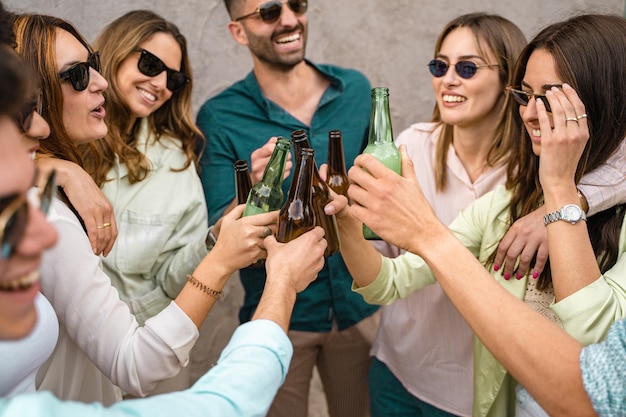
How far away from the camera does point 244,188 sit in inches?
83.3

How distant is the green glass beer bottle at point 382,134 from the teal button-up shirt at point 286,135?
877 millimetres

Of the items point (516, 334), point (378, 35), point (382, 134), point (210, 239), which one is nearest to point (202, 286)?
point (210, 239)

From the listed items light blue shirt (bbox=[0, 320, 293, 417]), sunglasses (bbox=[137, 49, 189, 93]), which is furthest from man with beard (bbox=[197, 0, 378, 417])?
light blue shirt (bbox=[0, 320, 293, 417])

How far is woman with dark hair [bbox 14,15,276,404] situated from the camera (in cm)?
166

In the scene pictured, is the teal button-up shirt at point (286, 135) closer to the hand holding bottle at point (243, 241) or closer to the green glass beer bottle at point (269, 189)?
the green glass beer bottle at point (269, 189)

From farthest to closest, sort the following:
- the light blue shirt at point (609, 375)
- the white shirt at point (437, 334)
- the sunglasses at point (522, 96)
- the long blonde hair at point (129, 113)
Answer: the long blonde hair at point (129, 113)
the white shirt at point (437, 334)
the sunglasses at point (522, 96)
the light blue shirt at point (609, 375)

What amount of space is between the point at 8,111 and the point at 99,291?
76 centimetres

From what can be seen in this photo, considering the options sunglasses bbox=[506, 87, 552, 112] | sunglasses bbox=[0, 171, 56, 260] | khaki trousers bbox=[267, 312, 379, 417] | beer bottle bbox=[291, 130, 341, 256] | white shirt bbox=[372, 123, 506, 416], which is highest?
sunglasses bbox=[506, 87, 552, 112]

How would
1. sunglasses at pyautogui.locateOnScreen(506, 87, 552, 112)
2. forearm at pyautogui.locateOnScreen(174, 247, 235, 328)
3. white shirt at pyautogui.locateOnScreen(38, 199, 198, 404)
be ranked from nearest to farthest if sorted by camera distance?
white shirt at pyautogui.locateOnScreen(38, 199, 198, 404)
forearm at pyautogui.locateOnScreen(174, 247, 235, 328)
sunglasses at pyautogui.locateOnScreen(506, 87, 552, 112)

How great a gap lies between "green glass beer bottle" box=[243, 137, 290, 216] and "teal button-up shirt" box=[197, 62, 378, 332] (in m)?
0.89

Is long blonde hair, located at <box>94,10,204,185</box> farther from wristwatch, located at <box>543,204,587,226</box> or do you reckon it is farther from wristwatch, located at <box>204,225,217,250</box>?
wristwatch, located at <box>543,204,587,226</box>

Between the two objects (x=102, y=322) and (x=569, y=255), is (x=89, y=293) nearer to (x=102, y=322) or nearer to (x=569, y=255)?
(x=102, y=322)

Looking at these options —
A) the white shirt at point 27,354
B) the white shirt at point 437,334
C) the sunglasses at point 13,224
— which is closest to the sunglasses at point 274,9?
the white shirt at point 437,334

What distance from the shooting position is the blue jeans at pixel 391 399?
2627 millimetres
